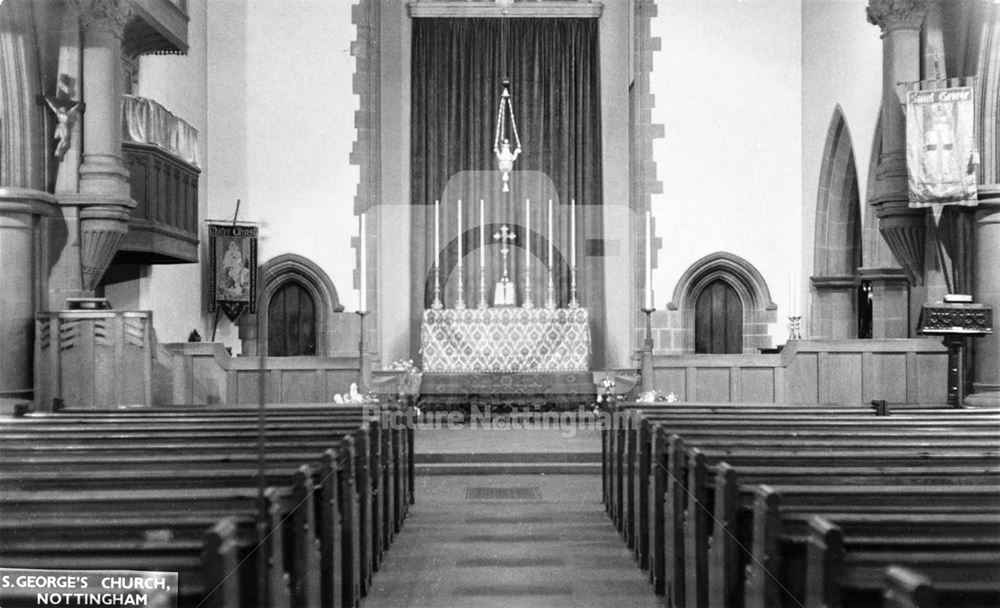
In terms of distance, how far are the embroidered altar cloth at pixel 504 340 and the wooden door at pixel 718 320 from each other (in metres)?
1.89

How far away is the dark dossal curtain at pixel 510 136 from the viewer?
532 inches

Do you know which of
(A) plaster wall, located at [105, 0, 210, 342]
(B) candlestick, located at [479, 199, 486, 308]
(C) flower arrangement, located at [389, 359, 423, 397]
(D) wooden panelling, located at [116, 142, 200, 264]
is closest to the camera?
(D) wooden panelling, located at [116, 142, 200, 264]

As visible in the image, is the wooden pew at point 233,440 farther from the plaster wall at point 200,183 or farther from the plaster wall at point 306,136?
the plaster wall at point 306,136

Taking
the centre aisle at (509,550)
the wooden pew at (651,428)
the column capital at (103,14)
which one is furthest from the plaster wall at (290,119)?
the wooden pew at (651,428)

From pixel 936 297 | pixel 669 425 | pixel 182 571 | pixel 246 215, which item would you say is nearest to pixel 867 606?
pixel 182 571

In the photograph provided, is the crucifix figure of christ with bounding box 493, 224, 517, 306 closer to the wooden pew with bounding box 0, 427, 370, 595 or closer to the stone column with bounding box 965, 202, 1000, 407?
the stone column with bounding box 965, 202, 1000, 407

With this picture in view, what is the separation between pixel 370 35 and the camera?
1304 centimetres

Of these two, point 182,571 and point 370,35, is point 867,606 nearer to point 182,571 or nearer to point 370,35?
point 182,571

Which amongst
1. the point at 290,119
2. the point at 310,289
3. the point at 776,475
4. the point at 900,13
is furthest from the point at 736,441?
the point at 290,119

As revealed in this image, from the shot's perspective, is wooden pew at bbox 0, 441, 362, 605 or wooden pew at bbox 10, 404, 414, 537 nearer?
wooden pew at bbox 0, 441, 362, 605

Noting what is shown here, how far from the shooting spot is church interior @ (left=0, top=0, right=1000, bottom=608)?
9.10 ft

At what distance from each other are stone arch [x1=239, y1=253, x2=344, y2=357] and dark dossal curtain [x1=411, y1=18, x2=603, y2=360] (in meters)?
1.37

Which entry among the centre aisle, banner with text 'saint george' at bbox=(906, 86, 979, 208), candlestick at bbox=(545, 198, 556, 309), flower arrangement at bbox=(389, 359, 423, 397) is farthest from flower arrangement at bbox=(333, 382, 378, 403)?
banner with text 'saint george' at bbox=(906, 86, 979, 208)

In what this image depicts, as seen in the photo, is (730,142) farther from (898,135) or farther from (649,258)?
(898,135)
